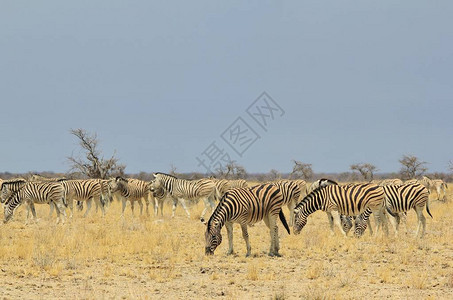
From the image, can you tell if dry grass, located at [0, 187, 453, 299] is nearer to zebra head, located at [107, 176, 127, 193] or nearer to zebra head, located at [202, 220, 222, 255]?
zebra head, located at [202, 220, 222, 255]

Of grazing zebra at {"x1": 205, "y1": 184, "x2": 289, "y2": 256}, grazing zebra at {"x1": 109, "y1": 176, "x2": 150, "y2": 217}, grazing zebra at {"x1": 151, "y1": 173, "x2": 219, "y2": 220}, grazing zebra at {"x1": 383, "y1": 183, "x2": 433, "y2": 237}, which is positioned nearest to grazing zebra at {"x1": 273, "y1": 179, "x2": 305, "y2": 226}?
grazing zebra at {"x1": 151, "y1": 173, "x2": 219, "y2": 220}

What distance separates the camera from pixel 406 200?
17.5 metres

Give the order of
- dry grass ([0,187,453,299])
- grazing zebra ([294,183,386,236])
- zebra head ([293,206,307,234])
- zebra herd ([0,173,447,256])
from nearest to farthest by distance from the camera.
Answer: dry grass ([0,187,453,299]) → zebra herd ([0,173,447,256]) → grazing zebra ([294,183,386,236]) → zebra head ([293,206,307,234])

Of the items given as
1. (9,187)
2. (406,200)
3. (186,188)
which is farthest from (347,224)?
(9,187)

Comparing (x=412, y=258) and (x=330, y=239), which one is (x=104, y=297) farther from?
(x=330, y=239)

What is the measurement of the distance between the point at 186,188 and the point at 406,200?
10.7 m

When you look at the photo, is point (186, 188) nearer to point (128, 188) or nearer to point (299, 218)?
point (128, 188)

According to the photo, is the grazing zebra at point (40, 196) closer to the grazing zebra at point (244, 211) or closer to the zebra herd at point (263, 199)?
the zebra herd at point (263, 199)

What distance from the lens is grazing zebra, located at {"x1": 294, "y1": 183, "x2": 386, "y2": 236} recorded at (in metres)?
16.8

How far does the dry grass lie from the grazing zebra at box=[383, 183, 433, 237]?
636mm

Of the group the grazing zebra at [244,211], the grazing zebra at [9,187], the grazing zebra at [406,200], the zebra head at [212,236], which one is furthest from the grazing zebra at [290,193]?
the grazing zebra at [9,187]

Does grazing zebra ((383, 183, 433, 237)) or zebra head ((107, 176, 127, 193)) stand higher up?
zebra head ((107, 176, 127, 193))

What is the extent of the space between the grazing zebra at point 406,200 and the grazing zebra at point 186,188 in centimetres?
945

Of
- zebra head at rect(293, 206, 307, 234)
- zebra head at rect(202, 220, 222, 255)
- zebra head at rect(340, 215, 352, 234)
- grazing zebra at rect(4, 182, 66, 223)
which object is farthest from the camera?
grazing zebra at rect(4, 182, 66, 223)
